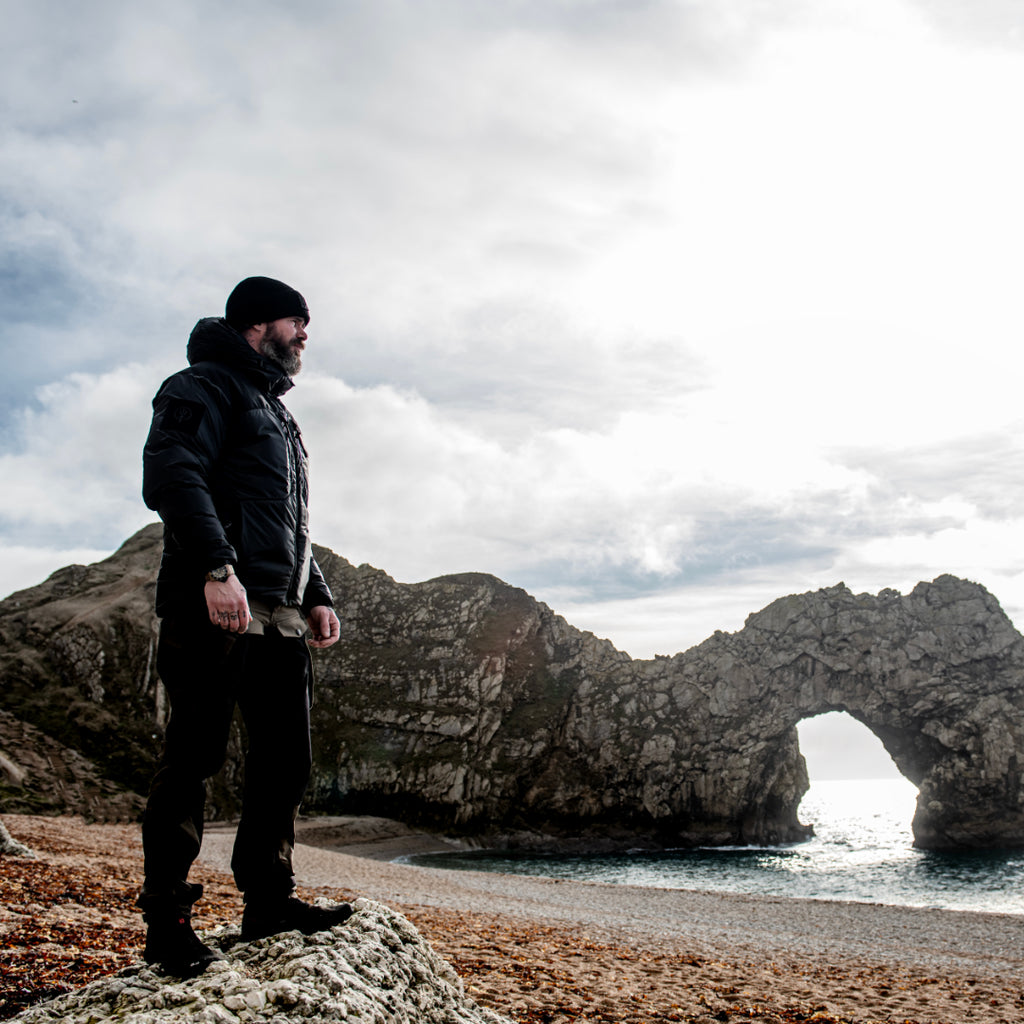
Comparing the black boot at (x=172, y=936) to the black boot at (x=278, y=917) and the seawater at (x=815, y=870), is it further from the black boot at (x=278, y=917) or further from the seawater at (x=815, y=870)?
the seawater at (x=815, y=870)

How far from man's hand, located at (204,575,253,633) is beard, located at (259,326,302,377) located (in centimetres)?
142

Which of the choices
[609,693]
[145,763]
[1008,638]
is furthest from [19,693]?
[1008,638]

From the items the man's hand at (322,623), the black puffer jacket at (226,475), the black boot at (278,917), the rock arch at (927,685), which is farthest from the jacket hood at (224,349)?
the rock arch at (927,685)

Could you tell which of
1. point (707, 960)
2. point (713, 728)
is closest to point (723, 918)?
point (707, 960)

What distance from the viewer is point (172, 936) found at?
320 cm

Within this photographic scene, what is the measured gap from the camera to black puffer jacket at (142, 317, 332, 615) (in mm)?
3354

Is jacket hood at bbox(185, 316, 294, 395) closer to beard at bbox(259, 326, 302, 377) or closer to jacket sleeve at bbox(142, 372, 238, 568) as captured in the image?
beard at bbox(259, 326, 302, 377)

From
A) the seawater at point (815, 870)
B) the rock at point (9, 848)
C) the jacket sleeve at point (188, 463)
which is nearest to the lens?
the jacket sleeve at point (188, 463)

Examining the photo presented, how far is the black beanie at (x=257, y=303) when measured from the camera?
13.5 ft

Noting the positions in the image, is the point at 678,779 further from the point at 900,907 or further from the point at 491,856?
the point at 900,907

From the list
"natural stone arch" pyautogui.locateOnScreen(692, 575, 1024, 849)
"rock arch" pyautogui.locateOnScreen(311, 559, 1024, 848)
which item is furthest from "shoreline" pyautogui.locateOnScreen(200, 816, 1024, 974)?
"natural stone arch" pyautogui.locateOnScreen(692, 575, 1024, 849)

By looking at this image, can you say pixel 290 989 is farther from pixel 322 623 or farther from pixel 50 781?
pixel 50 781

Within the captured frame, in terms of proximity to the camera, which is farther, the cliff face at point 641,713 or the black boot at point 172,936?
the cliff face at point 641,713

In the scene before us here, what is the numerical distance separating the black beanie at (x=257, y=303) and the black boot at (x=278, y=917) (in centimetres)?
310
